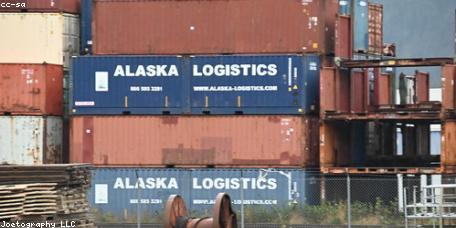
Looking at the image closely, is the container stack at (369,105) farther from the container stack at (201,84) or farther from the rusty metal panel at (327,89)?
the container stack at (201,84)

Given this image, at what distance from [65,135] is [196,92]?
493 centimetres

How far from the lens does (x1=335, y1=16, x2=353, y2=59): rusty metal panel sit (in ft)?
119

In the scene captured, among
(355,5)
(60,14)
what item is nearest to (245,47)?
(355,5)

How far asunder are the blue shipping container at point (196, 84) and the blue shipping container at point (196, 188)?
1817 mm

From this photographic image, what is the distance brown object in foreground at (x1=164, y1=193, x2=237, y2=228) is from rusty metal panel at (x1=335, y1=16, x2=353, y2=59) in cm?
1432

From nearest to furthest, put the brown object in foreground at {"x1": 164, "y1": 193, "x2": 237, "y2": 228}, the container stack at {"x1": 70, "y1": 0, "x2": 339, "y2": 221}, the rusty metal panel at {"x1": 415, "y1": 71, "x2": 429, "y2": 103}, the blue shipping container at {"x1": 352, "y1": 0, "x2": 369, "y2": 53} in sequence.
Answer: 1. the brown object in foreground at {"x1": 164, "y1": 193, "x2": 237, "y2": 228}
2. the container stack at {"x1": 70, "y1": 0, "x2": 339, "y2": 221}
3. the blue shipping container at {"x1": 352, "y1": 0, "x2": 369, "y2": 53}
4. the rusty metal panel at {"x1": 415, "y1": 71, "x2": 429, "y2": 103}

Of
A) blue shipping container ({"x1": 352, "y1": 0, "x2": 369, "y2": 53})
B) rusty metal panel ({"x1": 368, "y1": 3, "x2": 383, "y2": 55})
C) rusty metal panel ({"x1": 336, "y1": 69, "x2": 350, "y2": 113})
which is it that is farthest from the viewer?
rusty metal panel ({"x1": 368, "y1": 3, "x2": 383, "y2": 55})

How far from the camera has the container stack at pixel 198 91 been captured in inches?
1428

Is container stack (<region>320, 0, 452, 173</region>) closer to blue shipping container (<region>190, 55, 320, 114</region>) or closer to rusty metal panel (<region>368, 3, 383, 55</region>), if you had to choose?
rusty metal panel (<region>368, 3, 383, 55</region>)

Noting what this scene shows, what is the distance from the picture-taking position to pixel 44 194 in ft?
71.9

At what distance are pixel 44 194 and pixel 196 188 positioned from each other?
14438 mm

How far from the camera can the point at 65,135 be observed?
39531mm

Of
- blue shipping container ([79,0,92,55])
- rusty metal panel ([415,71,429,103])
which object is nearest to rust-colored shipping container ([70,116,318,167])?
blue shipping container ([79,0,92,55])

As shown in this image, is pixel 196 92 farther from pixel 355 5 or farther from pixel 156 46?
pixel 355 5
